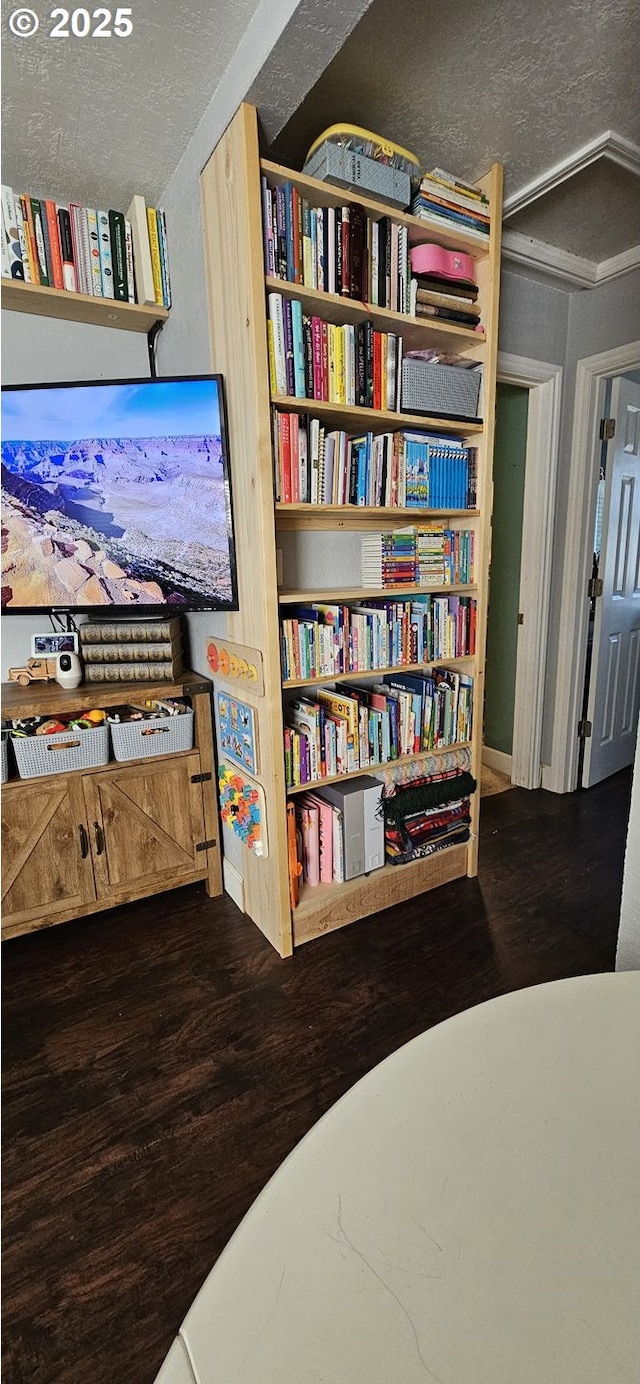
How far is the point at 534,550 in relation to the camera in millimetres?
2930

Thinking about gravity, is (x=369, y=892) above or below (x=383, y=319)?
below

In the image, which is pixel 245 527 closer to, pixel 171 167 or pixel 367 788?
pixel 367 788

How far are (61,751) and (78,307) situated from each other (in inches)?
57.1

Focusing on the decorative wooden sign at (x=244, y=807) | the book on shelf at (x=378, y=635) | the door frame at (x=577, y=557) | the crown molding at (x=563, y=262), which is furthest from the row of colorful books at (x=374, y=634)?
the crown molding at (x=563, y=262)

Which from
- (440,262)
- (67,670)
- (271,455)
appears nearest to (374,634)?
(271,455)

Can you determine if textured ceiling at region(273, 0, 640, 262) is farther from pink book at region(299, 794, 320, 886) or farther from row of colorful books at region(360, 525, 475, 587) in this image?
pink book at region(299, 794, 320, 886)

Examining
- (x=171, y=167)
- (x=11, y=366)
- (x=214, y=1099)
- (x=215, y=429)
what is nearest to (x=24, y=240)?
(x=11, y=366)

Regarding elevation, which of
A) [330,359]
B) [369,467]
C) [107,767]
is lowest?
[107,767]

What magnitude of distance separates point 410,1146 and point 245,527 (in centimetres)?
149

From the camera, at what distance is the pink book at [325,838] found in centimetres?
193

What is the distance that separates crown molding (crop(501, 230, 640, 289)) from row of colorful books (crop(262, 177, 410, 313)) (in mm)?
855

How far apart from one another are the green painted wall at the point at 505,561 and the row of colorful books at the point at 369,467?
45.3 inches

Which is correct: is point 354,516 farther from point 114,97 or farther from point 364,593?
point 114,97

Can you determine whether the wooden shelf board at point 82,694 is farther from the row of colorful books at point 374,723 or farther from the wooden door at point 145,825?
the row of colorful books at point 374,723
